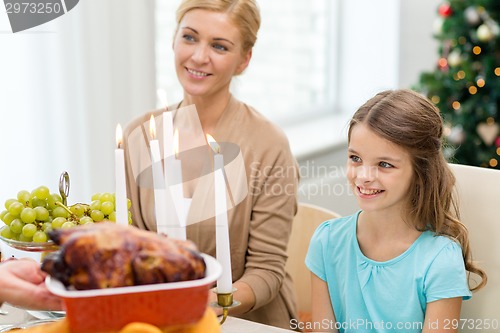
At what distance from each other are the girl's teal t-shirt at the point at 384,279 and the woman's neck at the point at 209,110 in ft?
1.54

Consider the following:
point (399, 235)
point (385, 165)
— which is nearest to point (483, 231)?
point (399, 235)

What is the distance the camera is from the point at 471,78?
11.5ft

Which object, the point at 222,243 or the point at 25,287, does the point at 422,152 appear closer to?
the point at 222,243

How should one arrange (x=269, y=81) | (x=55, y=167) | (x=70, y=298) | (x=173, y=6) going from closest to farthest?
(x=70, y=298)
(x=55, y=167)
(x=173, y=6)
(x=269, y=81)

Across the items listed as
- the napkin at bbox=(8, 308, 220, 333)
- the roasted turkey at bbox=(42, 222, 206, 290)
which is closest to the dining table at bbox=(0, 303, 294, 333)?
the napkin at bbox=(8, 308, 220, 333)

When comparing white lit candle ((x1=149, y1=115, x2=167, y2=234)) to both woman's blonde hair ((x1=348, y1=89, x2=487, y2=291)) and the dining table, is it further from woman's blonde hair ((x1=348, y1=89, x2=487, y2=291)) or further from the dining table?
woman's blonde hair ((x1=348, y1=89, x2=487, y2=291))

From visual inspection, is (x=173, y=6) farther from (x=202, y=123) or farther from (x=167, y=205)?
(x=167, y=205)

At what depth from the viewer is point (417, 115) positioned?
5.30ft

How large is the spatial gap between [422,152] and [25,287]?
943 millimetres

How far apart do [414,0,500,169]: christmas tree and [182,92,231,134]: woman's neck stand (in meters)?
1.77

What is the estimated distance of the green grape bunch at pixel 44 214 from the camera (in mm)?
1304

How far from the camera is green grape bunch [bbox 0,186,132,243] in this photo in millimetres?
1304

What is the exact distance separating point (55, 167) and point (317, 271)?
100 centimetres

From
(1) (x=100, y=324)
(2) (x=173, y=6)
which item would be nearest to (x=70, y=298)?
(1) (x=100, y=324)
